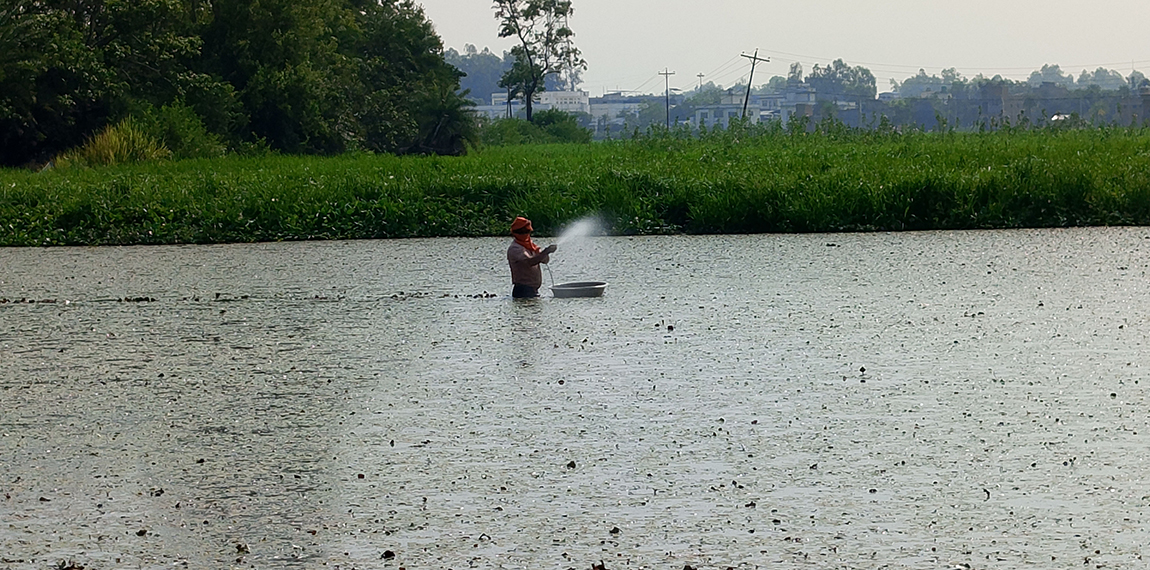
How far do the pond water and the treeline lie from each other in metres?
20.3

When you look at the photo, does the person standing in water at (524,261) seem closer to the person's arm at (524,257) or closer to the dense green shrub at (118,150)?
the person's arm at (524,257)

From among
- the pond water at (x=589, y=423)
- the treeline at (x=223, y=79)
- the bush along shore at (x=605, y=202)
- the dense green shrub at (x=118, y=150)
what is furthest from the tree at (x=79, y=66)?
the pond water at (x=589, y=423)

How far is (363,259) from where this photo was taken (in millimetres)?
13062

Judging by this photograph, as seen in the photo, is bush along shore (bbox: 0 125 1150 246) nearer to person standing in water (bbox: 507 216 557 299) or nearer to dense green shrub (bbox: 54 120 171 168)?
person standing in water (bbox: 507 216 557 299)

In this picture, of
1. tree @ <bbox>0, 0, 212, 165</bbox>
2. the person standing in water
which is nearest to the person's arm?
the person standing in water

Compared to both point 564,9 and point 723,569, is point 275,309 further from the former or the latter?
point 564,9

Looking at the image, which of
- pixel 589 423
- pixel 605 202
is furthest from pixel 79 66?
pixel 589 423

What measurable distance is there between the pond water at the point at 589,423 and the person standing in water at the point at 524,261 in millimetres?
198

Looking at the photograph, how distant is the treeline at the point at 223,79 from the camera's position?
30.2 meters

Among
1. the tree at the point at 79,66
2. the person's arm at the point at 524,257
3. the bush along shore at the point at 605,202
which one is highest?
the tree at the point at 79,66

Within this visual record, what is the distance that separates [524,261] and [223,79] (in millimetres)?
29423

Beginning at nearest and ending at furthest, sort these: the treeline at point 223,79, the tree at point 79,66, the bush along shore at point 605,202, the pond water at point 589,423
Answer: the pond water at point 589,423
the bush along shore at point 605,202
the tree at point 79,66
the treeline at point 223,79

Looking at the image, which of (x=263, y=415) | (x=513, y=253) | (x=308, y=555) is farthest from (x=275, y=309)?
(x=308, y=555)

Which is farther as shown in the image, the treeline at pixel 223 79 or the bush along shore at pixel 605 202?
the treeline at pixel 223 79
